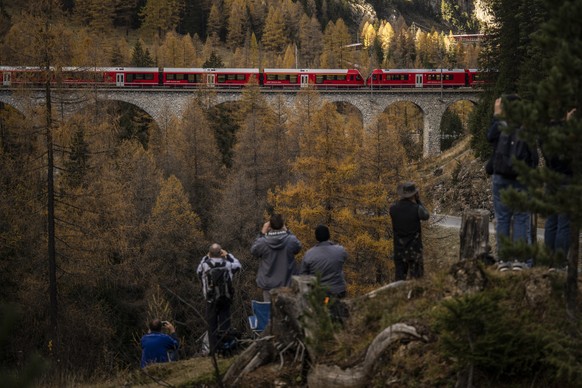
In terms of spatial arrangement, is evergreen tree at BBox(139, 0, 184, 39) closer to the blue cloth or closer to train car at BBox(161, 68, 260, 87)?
train car at BBox(161, 68, 260, 87)

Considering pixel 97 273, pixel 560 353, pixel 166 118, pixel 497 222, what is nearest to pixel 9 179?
pixel 97 273

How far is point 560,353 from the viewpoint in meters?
5.31

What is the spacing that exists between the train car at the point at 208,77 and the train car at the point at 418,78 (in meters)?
11.1

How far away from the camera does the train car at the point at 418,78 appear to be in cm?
6362

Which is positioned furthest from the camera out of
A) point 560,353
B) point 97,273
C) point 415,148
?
point 415,148

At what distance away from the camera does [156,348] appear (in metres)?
8.90

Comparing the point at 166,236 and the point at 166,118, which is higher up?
the point at 166,118

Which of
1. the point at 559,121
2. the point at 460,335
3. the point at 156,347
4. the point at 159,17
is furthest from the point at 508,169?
the point at 159,17

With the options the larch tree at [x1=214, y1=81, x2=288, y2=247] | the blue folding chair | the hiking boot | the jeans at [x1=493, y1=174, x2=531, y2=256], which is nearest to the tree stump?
the hiking boot

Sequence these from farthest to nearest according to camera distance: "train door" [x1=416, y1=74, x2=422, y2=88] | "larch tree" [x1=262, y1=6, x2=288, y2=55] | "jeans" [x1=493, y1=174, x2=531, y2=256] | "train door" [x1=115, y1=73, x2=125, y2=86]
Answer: "larch tree" [x1=262, y1=6, x2=288, y2=55]
"train door" [x1=416, y1=74, x2=422, y2=88]
"train door" [x1=115, y1=73, x2=125, y2=86]
"jeans" [x1=493, y1=174, x2=531, y2=256]

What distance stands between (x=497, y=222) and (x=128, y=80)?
58299 millimetres

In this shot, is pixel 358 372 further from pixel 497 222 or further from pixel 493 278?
pixel 497 222

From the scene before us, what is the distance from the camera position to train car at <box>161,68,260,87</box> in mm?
62750

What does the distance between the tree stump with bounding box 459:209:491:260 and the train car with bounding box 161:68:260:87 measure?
56.5m
